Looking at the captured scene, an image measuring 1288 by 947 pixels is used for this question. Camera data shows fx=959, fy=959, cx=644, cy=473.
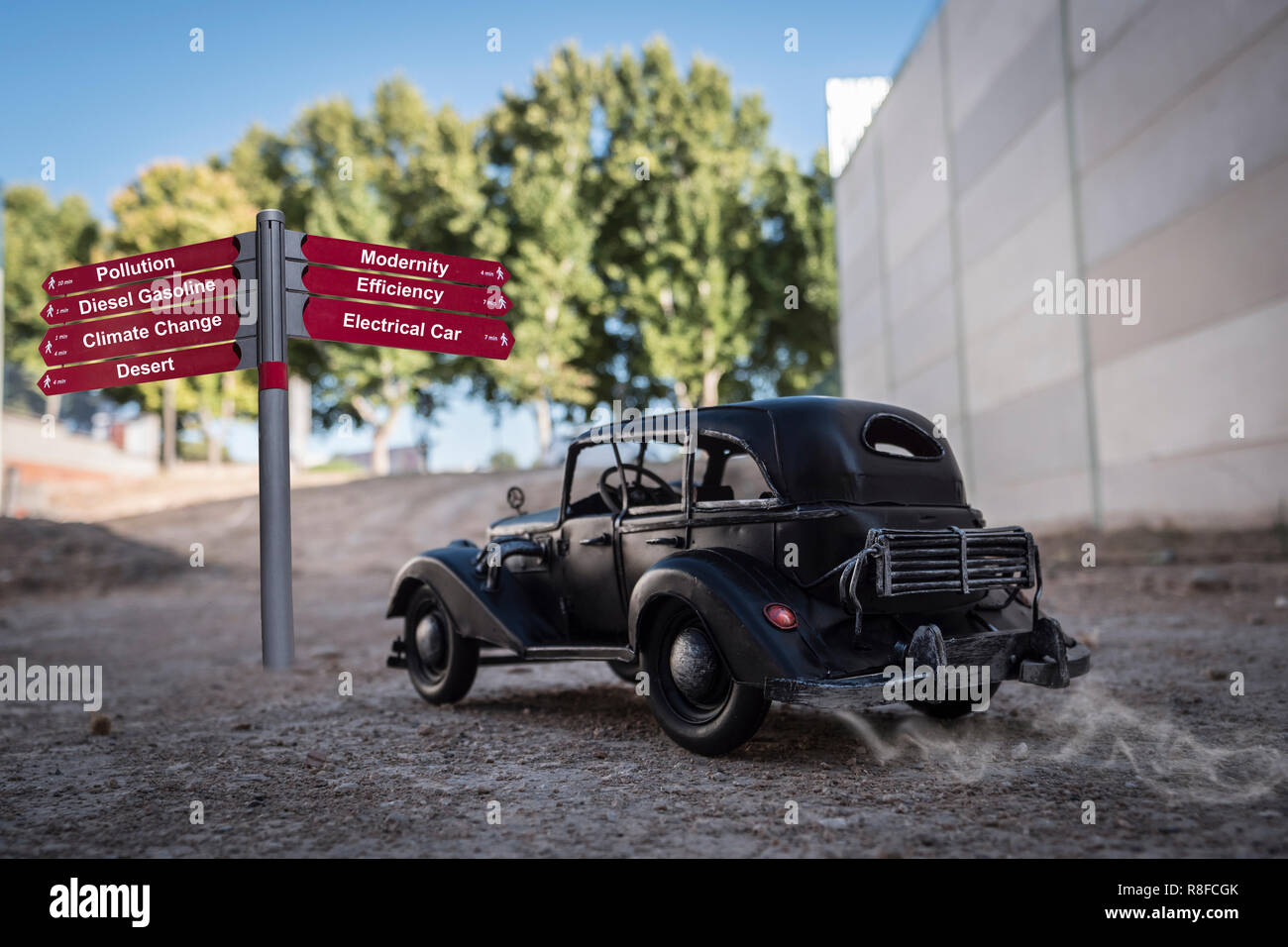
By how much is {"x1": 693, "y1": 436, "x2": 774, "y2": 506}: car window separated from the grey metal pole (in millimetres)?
2391

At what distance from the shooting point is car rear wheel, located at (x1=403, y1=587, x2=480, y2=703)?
6324mm

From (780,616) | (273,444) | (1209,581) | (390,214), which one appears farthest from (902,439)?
(390,214)

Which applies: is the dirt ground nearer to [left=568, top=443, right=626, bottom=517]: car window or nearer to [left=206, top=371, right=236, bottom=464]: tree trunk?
[left=568, top=443, right=626, bottom=517]: car window

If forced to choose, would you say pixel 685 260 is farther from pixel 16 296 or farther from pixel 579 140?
pixel 16 296

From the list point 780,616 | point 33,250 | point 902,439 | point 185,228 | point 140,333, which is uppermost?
point 33,250

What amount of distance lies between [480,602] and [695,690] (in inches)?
72.0

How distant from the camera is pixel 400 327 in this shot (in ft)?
19.2

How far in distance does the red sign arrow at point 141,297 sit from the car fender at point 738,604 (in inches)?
122

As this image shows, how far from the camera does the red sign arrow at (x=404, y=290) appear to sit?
5816 mm

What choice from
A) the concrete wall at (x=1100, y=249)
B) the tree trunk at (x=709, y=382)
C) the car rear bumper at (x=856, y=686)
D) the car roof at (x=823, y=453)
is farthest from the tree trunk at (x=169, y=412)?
the car rear bumper at (x=856, y=686)

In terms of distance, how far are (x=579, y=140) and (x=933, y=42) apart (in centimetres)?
1668

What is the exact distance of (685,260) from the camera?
3378 cm

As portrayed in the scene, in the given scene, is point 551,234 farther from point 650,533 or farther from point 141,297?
point 650,533
